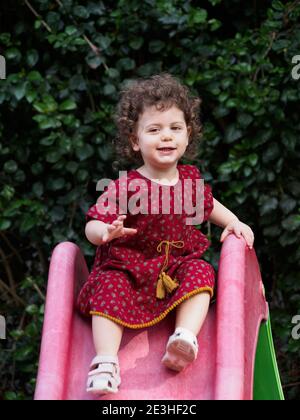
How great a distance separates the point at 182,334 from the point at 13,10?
2.20 m

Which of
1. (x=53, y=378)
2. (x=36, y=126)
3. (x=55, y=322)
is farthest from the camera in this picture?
(x=36, y=126)

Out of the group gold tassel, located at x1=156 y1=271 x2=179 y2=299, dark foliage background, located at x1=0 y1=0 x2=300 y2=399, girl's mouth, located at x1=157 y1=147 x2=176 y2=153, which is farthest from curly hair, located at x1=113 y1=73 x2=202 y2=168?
dark foliage background, located at x1=0 y1=0 x2=300 y2=399

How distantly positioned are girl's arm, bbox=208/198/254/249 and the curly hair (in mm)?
301

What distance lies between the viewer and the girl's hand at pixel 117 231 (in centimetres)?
246

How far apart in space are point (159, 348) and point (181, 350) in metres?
0.18

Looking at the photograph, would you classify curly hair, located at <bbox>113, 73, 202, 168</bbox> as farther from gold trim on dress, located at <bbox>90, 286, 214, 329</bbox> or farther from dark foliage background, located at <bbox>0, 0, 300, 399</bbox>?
dark foliage background, located at <bbox>0, 0, 300, 399</bbox>

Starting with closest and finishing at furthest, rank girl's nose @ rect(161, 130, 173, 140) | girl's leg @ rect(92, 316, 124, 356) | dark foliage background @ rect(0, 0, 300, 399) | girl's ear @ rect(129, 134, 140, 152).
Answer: girl's leg @ rect(92, 316, 124, 356)
girl's nose @ rect(161, 130, 173, 140)
girl's ear @ rect(129, 134, 140, 152)
dark foliage background @ rect(0, 0, 300, 399)

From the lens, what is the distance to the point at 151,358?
2525mm

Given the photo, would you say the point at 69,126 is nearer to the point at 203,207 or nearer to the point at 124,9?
the point at 124,9

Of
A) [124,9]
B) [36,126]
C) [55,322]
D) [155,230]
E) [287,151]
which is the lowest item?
[55,322]

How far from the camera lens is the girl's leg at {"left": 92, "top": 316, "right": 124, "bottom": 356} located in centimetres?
245

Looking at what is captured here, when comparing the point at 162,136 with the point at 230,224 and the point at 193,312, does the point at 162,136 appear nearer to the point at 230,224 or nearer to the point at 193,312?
the point at 230,224

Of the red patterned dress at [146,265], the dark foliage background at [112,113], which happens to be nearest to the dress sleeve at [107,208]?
the red patterned dress at [146,265]

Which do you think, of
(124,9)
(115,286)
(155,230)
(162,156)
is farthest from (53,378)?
(124,9)
